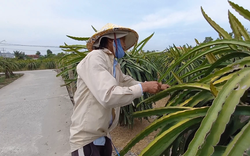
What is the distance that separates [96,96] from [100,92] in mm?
60

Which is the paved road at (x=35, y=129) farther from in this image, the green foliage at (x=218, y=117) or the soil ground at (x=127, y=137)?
the green foliage at (x=218, y=117)

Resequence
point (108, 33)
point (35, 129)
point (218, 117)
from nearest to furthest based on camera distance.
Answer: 1. point (218, 117)
2. point (108, 33)
3. point (35, 129)

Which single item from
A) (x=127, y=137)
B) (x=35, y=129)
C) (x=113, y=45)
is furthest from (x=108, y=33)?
(x=35, y=129)

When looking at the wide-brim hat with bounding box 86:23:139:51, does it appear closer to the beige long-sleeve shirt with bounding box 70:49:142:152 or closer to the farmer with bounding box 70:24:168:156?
the farmer with bounding box 70:24:168:156

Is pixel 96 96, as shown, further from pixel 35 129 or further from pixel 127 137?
pixel 35 129

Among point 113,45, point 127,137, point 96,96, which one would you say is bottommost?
point 127,137

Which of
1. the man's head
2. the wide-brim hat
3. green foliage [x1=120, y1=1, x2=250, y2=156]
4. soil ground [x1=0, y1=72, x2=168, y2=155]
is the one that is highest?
the wide-brim hat

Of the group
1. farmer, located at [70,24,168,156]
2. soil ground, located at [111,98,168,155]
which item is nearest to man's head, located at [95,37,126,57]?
farmer, located at [70,24,168,156]

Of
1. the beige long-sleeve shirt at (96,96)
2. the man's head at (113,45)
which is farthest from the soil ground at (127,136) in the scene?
the man's head at (113,45)

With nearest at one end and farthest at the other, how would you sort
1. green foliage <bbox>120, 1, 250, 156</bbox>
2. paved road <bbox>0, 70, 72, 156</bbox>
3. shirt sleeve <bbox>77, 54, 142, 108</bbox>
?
green foliage <bbox>120, 1, 250, 156</bbox> → shirt sleeve <bbox>77, 54, 142, 108</bbox> → paved road <bbox>0, 70, 72, 156</bbox>

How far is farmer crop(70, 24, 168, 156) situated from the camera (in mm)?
1062

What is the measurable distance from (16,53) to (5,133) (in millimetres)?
52164

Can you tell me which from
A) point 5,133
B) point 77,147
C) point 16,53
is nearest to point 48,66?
point 16,53

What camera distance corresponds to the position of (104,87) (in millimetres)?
1047
